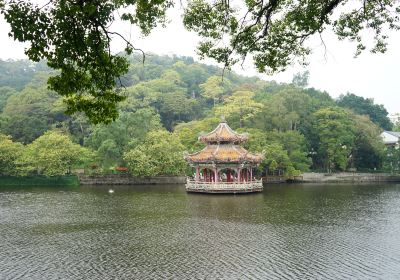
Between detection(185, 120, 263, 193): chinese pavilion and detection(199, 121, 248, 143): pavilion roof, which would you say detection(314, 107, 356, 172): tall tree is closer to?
detection(185, 120, 263, 193): chinese pavilion

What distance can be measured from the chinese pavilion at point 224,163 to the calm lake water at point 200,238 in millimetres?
3526

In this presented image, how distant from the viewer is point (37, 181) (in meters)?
42.4

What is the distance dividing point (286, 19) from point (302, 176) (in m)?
36.7

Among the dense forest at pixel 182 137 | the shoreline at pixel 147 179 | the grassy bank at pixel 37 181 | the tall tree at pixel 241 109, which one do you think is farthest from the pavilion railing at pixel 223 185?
the tall tree at pixel 241 109

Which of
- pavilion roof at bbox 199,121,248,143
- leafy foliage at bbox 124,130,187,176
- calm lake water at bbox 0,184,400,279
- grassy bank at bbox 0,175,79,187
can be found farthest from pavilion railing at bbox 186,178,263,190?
grassy bank at bbox 0,175,79,187

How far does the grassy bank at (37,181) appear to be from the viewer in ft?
137

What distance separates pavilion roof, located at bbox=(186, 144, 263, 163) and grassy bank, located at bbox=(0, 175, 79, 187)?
48.4 feet

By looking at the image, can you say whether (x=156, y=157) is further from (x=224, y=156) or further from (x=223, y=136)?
(x=224, y=156)

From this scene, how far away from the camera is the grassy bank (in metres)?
41.9

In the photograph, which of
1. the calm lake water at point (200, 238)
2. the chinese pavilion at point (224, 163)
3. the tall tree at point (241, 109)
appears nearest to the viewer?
the calm lake water at point (200, 238)

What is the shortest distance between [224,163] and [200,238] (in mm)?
17055

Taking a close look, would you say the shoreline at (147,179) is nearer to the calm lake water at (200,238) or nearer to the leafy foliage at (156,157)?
the leafy foliage at (156,157)

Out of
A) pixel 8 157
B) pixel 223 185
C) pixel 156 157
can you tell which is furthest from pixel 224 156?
pixel 8 157

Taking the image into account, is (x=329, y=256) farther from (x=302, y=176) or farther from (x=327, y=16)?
(x=302, y=176)
